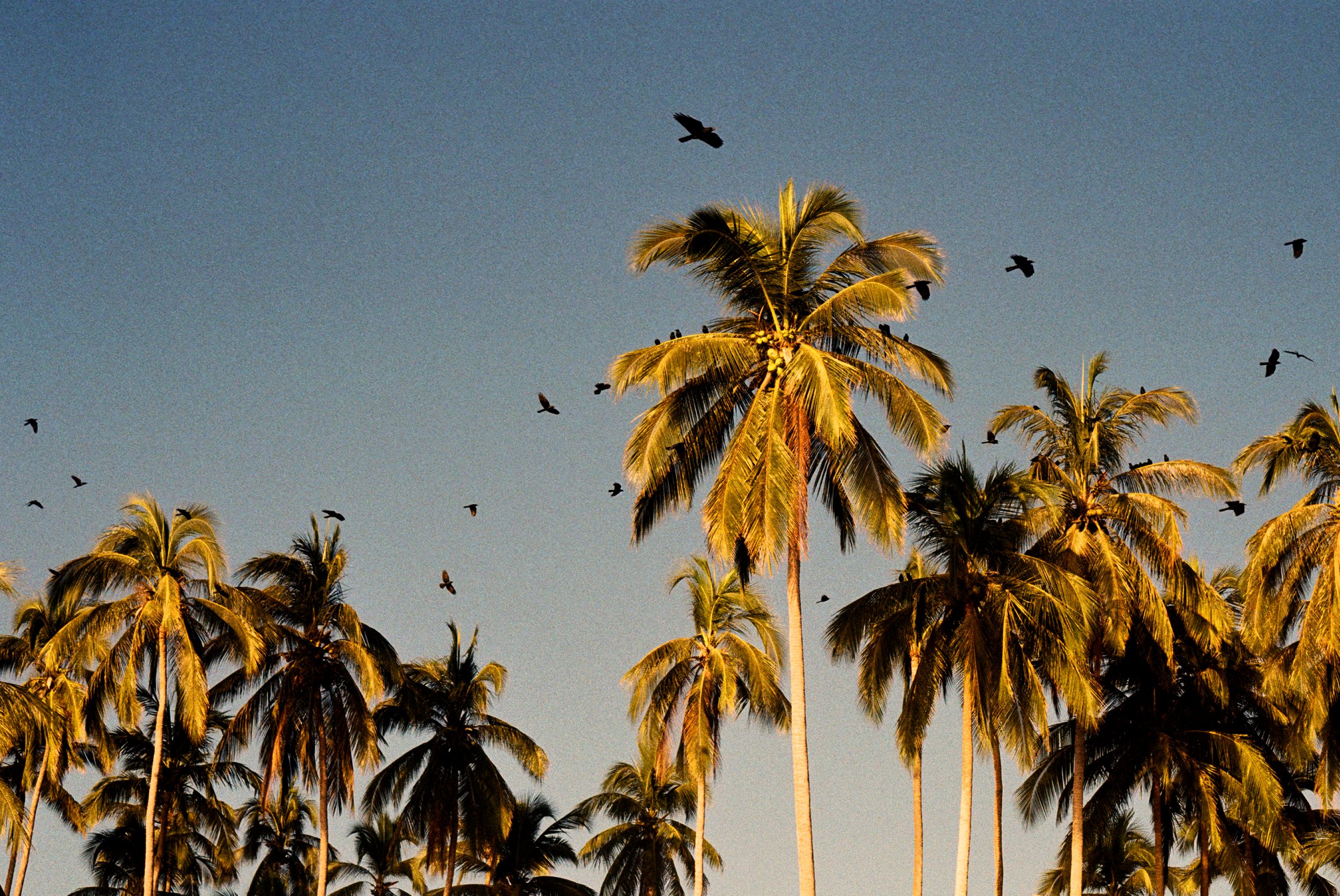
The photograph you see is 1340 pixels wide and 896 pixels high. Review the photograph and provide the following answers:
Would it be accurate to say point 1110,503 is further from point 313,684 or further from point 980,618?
point 313,684

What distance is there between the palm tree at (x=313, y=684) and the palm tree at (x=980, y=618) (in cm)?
1403

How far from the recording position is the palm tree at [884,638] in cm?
2944

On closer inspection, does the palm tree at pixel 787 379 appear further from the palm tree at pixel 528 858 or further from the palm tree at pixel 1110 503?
the palm tree at pixel 528 858

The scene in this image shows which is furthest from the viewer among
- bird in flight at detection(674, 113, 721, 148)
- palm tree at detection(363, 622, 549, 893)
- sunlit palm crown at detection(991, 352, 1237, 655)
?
palm tree at detection(363, 622, 549, 893)

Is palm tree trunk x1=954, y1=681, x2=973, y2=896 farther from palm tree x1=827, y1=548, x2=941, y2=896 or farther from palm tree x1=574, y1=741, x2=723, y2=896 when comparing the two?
palm tree x1=574, y1=741, x2=723, y2=896

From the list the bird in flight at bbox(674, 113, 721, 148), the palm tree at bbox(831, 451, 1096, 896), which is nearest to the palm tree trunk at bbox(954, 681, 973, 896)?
the palm tree at bbox(831, 451, 1096, 896)

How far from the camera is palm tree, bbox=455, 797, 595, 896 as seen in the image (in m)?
50.9

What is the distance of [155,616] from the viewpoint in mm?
34250

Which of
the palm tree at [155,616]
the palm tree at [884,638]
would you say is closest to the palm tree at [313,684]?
the palm tree at [155,616]

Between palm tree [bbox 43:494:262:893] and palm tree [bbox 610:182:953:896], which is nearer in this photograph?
palm tree [bbox 610:182:953:896]

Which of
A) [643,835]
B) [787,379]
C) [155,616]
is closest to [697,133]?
[787,379]

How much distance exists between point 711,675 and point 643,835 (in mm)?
11964

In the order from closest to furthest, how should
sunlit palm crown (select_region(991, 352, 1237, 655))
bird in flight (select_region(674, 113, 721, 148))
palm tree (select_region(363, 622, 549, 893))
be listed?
bird in flight (select_region(674, 113, 721, 148)) → sunlit palm crown (select_region(991, 352, 1237, 655)) → palm tree (select_region(363, 622, 549, 893))

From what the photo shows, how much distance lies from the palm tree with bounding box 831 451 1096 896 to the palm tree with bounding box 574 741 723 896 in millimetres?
21032
